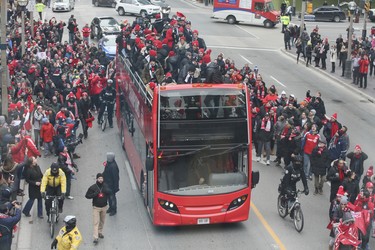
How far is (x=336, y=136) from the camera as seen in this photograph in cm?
2112

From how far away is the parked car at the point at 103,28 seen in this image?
4444cm

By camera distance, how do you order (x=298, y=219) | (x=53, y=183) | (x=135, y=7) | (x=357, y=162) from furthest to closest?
(x=135, y=7) → (x=357, y=162) → (x=298, y=219) → (x=53, y=183)

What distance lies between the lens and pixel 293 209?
58.6 feet

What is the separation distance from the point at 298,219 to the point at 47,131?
9.17m

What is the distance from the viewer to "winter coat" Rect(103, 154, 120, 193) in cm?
1808

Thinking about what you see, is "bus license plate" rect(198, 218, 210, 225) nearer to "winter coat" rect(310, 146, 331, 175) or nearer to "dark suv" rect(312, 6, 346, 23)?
"winter coat" rect(310, 146, 331, 175)

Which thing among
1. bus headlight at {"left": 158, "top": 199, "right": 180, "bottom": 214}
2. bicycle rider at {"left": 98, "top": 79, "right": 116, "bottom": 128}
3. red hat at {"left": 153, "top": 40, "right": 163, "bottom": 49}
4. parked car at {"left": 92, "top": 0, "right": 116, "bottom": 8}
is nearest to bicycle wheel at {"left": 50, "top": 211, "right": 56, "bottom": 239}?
bus headlight at {"left": 158, "top": 199, "right": 180, "bottom": 214}

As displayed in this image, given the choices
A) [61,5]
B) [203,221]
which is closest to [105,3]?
[61,5]

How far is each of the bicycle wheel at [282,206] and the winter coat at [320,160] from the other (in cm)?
220

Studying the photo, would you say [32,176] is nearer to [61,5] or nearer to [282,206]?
[282,206]

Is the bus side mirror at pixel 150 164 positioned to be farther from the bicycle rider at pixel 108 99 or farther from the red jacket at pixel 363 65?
the red jacket at pixel 363 65

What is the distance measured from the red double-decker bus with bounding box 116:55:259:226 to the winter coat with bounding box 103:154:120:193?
48.5 inches

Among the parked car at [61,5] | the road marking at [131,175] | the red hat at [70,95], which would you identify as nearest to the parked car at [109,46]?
the red hat at [70,95]

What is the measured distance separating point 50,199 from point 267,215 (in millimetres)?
5588
